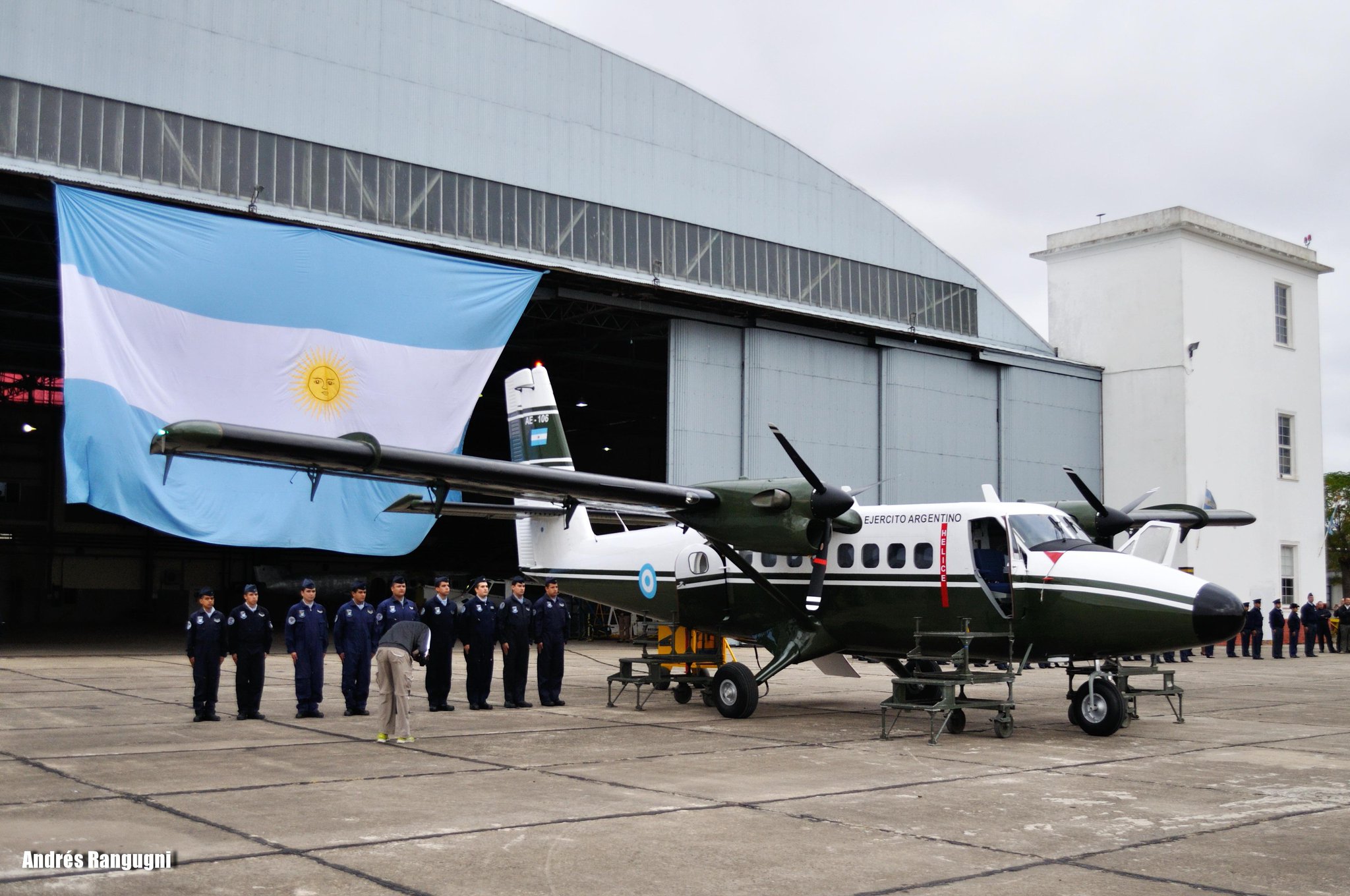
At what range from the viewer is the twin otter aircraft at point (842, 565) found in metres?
12.5

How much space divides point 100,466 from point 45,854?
1423 cm

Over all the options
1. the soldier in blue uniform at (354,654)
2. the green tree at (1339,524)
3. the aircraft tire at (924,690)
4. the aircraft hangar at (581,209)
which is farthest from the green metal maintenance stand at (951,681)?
the green tree at (1339,524)

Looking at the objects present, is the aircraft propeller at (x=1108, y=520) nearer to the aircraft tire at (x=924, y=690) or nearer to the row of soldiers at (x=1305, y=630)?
the aircraft tire at (x=924, y=690)

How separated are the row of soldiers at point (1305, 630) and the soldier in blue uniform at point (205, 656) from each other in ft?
85.5

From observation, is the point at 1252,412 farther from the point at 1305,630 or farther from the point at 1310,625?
the point at 1310,625

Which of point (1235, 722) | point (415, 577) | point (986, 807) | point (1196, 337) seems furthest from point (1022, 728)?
point (415, 577)

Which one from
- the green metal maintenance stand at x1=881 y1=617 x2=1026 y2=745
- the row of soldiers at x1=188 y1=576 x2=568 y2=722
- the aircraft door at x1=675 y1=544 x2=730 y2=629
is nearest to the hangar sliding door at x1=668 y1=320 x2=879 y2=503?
the aircraft door at x1=675 y1=544 x2=730 y2=629

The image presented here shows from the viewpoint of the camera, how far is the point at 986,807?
28.7 ft

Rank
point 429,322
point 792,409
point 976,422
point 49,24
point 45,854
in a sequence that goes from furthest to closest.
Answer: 1. point 976,422
2. point 792,409
3. point 429,322
4. point 49,24
5. point 45,854

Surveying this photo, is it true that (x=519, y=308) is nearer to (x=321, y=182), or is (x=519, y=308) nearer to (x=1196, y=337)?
(x=321, y=182)

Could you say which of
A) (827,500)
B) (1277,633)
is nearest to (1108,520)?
(827,500)

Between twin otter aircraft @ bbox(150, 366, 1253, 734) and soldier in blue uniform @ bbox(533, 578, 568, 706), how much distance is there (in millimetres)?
1450

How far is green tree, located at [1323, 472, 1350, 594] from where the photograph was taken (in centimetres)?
7625

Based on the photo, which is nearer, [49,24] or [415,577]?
[49,24]
